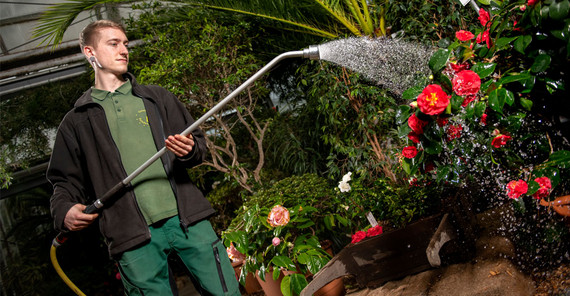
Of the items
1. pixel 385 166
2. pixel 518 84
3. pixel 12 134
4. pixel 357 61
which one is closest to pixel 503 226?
pixel 385 166

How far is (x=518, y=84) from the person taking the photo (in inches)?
50.6

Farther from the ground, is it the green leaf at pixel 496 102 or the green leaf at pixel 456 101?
the green leaf at pixel 456 101

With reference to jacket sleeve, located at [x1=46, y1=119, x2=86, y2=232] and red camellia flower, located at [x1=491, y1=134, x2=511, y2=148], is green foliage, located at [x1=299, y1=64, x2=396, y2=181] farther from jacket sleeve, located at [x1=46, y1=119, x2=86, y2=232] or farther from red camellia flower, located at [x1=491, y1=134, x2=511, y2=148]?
jacket sleeve, located at [x1=46, y1=119, x2=86, y2=232]

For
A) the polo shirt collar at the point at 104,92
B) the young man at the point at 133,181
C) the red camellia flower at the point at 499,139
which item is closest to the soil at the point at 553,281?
the red camellia flower at the point at 499,139

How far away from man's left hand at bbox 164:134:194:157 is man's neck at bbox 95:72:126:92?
1.36ft

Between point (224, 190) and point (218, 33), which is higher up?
point (218, 33)

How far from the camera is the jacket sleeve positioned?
59.1 inches

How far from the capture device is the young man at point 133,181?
1.42 meters

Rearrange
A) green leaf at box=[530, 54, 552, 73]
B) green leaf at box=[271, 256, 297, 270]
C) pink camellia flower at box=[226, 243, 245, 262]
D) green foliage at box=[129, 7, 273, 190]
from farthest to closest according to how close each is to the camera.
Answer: green foliage at box=[129, 7, 273, 190]
pink camellia flower at box=[226, 243, 245, 262]
green leaf at box=[271, 256, 297, 270]
green leaf at box=[530, 54, 552, 73]

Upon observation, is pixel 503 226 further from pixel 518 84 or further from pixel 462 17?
pixel 462 17

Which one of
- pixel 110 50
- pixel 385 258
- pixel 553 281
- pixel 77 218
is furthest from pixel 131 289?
pixel 553 281

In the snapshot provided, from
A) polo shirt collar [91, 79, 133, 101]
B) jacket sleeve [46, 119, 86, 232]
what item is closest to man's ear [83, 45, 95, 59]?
polo shirt collar [91, 79, 133, 101]

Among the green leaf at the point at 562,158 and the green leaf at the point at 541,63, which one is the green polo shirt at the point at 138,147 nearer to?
the green leaf at the point at 541,63

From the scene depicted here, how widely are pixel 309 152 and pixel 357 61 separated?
1.23 meters
